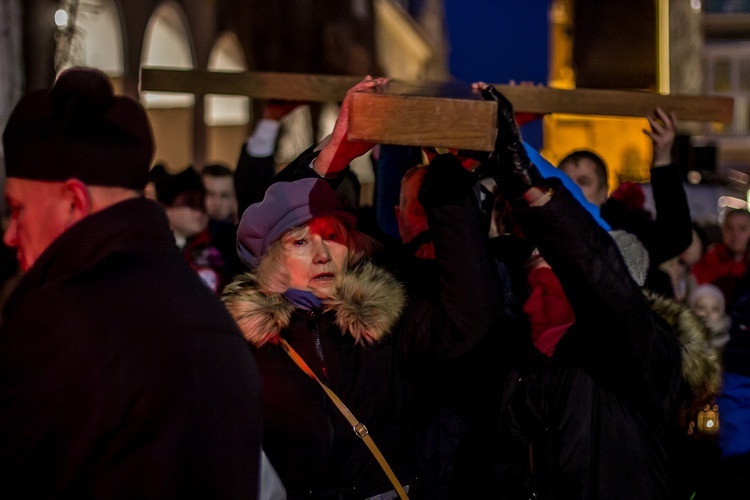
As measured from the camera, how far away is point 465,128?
2.62 metres

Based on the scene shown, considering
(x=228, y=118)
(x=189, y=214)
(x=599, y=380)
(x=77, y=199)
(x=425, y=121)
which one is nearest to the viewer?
(x=77, y=199)

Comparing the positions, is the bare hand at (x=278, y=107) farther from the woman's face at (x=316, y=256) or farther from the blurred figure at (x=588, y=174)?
the blurred figure at (x=588, y=174)

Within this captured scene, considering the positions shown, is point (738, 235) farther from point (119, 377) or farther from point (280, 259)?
point (119, 377)

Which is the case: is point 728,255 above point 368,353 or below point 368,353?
below

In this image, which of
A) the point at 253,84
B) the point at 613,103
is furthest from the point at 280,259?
the point at 613,103

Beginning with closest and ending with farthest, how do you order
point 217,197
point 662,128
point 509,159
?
point 509,159 < point 662,128 < point 217,197

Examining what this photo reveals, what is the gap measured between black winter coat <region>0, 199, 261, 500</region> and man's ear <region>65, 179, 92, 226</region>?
0.06m

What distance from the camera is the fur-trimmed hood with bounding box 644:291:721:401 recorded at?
319 centimetres

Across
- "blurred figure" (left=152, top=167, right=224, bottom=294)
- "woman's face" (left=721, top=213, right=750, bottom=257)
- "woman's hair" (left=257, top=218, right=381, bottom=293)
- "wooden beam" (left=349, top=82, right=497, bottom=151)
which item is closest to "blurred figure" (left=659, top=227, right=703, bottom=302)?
"woman's face" (left=721, top=213, right=750, bottom=257)

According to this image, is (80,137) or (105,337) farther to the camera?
(80,137)

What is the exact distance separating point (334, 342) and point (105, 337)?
129cm

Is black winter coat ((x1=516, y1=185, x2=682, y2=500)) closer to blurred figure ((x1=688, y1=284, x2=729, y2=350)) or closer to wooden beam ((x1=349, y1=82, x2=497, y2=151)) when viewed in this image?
wooden beam ((x1=349, y1=82, x2=497, y2=151))

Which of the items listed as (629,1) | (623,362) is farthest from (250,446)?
(629,1)

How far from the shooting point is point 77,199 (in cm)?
203
